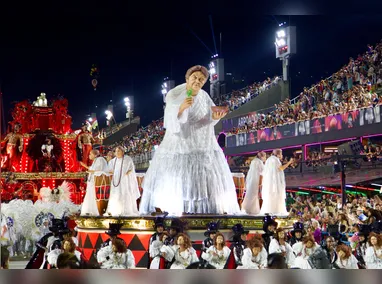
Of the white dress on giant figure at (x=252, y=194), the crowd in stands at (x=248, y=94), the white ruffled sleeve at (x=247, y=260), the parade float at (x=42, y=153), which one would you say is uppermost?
the crowd in stands at (x=248, y=94)

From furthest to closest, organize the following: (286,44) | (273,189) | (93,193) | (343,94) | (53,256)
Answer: (286,44), (343,94), (93,193), (273,189), (53,256)

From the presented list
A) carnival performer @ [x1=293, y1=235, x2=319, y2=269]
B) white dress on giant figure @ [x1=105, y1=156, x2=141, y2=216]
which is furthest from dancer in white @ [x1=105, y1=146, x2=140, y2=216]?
carnival performer @ [x1=293, y1=235, x2=319, y2=269]

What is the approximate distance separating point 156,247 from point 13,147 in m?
11.1

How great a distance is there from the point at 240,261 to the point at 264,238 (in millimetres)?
906

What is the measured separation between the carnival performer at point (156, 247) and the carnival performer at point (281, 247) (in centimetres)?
132

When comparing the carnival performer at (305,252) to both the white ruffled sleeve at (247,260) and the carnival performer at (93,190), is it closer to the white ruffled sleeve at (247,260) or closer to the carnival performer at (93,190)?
the white ruffled sleeve at (247,260)

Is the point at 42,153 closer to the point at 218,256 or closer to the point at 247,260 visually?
the point at 218,256

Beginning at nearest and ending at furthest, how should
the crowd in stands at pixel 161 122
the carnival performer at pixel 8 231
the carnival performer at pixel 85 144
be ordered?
the carnival performer at pixel 8 231 < the carnival performer at pixel 85 144 < the crowd in stands at pixel 161 122

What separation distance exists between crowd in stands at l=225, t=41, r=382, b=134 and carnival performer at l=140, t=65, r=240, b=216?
10.5 meters

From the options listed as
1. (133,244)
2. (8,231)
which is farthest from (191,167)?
(8,231)

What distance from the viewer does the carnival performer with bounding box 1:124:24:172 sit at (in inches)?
745

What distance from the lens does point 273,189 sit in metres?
11.6

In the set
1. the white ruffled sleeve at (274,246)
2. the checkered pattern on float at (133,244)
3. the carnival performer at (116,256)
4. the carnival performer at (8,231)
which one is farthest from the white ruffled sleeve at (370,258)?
the carnival performer at (8,231)

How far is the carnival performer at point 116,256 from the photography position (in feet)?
26.2
